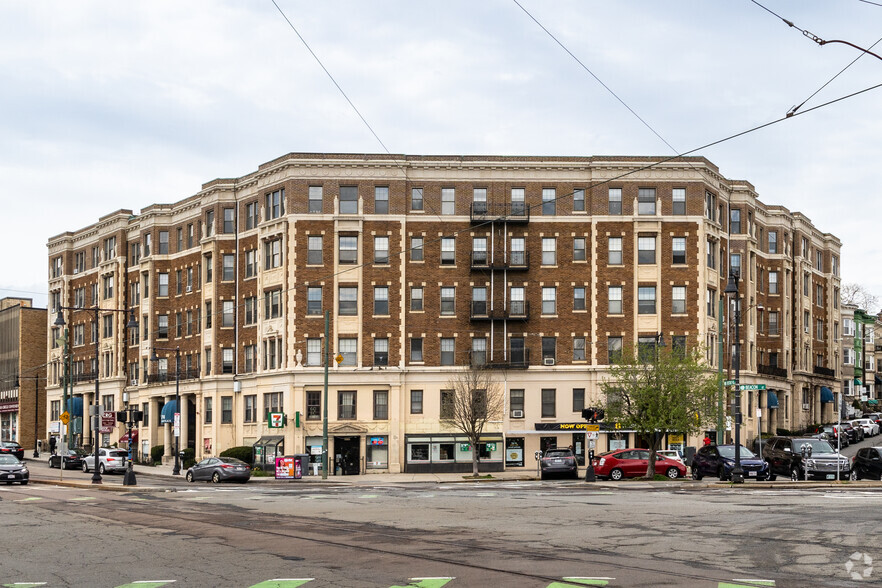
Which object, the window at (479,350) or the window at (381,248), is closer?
the window at (381,248)

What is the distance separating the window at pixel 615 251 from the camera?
64.2 meters

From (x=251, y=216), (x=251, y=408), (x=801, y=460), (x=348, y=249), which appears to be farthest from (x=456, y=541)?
(x=251, y=216)

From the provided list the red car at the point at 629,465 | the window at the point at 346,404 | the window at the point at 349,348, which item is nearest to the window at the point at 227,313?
the window at the point at 349,348

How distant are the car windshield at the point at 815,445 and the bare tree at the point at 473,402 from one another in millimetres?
17294

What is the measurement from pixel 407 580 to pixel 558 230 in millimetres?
50272

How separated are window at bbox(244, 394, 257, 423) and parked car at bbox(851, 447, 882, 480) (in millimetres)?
36633

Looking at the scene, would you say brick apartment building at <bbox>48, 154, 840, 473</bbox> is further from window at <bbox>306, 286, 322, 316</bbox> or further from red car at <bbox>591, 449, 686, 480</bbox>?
red car at <bbox>591, 449, 686, 480</bbox>

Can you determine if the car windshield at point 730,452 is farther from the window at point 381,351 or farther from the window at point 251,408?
the window at point 251,408

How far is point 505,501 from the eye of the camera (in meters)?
31.3

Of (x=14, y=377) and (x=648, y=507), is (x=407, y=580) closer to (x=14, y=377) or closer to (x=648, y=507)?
(x=648, y=507)

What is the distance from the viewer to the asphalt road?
1559cm

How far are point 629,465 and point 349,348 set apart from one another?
2122 centimetres

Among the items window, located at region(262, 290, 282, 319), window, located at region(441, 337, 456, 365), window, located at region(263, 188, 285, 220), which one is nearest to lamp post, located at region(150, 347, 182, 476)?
window, located at region(262, 290, 282, 319)

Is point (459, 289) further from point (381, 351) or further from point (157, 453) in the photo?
point (157, 453)
